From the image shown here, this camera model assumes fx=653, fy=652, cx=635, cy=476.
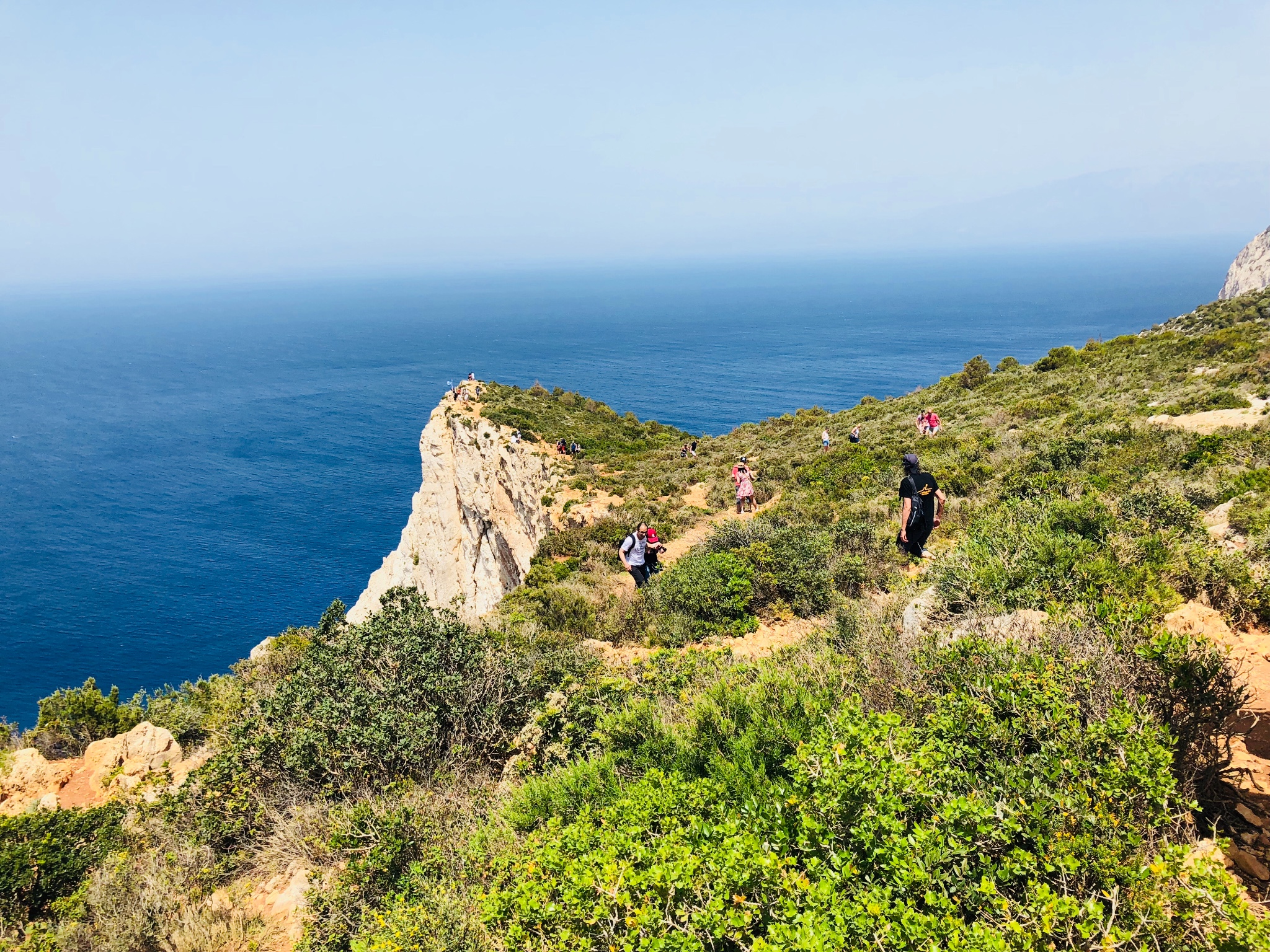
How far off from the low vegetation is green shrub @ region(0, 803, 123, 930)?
0.10 ft

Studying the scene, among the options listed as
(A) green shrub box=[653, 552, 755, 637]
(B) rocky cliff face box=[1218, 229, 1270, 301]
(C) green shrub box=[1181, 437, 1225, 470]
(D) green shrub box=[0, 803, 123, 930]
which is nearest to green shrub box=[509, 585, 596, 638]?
(A) green shrub box=[653, 552, 755, 637]

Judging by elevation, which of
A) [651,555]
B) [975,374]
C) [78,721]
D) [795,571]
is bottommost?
[78,721]

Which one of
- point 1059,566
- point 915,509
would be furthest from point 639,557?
point 1059,566

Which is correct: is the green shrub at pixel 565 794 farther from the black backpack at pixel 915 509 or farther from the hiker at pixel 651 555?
the hiker at pixel 651 555

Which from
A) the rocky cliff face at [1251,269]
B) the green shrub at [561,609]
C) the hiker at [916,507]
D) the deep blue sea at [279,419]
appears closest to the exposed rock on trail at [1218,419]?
the hiker at [916,507]

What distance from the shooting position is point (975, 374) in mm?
30234

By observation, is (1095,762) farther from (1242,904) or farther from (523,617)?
(523,617)

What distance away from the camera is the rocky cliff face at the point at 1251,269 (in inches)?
2660

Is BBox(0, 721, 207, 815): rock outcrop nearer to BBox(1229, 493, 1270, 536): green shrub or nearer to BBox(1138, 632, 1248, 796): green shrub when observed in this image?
BBox(1138, 632, 1248, 796): green shrub

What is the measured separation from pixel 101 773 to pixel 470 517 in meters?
23.6

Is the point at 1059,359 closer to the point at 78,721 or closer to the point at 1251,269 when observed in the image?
the point at 78,721

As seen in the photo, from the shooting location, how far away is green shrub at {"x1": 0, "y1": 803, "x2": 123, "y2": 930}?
5.56 metres

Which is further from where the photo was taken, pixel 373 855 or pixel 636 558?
pixel 636 558

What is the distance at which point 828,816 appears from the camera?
3.47 metres
